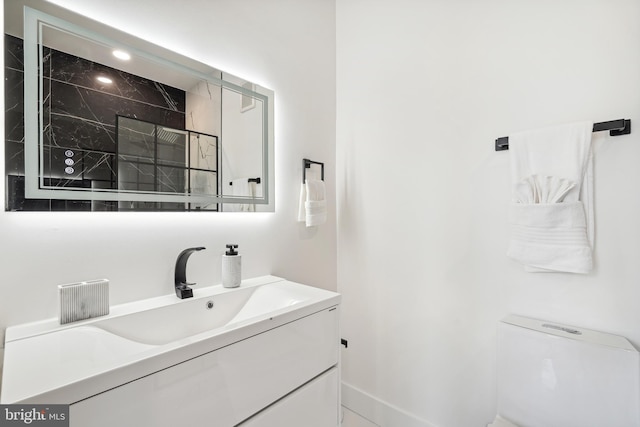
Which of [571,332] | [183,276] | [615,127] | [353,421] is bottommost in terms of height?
[353,421]

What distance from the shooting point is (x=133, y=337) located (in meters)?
0.90

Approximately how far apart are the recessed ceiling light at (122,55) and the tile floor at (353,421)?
2074 mm

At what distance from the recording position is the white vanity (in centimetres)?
58

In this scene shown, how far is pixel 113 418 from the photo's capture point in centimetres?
59

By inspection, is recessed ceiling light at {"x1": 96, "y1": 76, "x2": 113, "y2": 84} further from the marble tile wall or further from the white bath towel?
the white bath towel

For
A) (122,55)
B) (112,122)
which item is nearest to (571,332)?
(112,122)

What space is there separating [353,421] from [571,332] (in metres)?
1.26

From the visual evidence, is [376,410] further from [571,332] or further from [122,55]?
[122,55]

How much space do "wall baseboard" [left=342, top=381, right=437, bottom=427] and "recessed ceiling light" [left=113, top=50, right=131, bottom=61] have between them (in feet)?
6.69

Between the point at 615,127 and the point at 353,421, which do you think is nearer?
the point at 615,127

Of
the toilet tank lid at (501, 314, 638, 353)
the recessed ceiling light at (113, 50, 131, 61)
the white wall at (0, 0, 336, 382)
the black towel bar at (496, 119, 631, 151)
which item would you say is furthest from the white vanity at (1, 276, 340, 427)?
the black towel bar at (496, 119, 631, 151)

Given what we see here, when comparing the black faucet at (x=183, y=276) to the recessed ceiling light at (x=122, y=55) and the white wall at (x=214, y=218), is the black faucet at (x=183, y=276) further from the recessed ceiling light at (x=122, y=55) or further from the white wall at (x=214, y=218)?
the recessed ceiling light at (x=122, y=55)

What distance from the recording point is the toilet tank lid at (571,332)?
97 cm

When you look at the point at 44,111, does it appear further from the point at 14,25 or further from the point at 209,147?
the point at 209,147
